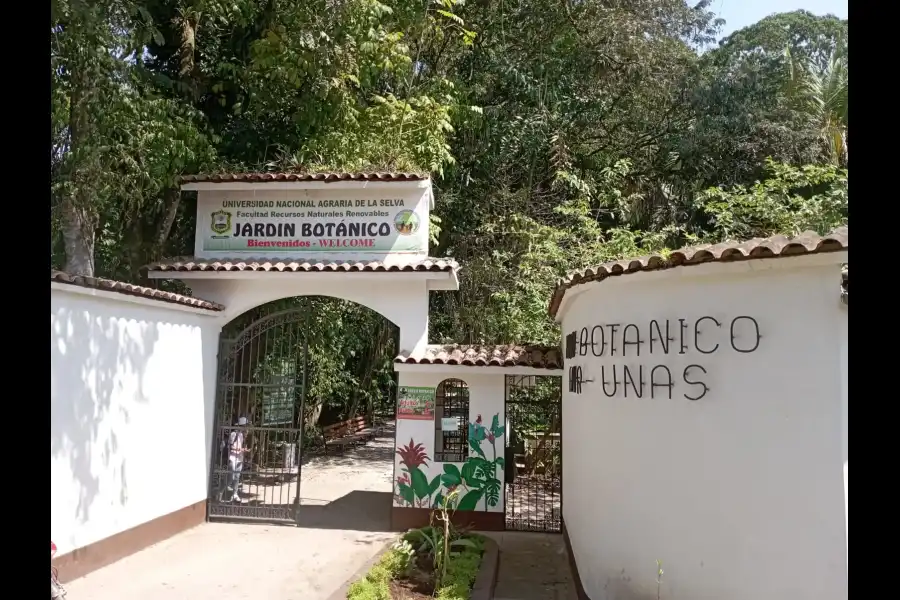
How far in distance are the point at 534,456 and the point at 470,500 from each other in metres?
4.01

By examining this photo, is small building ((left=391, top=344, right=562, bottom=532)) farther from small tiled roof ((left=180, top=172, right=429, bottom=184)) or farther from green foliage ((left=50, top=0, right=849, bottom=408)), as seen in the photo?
small tiled roof ((left=180, top=172, right=429, bottom=184))

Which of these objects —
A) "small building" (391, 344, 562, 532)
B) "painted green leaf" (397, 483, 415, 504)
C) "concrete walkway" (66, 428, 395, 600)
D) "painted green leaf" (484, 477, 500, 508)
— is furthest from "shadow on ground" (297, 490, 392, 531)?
"painted green leaf" (484, 477, 500, 508)

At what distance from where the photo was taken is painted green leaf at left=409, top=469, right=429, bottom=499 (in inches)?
357

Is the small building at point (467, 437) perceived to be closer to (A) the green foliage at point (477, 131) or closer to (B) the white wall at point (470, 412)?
(B) the white wall at point (470, 412)

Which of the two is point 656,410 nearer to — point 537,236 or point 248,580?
point 248,580

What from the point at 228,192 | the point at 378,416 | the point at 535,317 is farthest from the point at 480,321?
the point at 378,416

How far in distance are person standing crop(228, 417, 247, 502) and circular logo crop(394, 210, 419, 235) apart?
3.86 meters

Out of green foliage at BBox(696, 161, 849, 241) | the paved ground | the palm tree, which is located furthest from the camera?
the palm tree

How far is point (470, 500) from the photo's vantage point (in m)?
9.03

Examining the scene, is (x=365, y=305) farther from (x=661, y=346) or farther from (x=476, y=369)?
(x=661, y=346)

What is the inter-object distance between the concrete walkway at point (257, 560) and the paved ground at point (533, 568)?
1.68 meters

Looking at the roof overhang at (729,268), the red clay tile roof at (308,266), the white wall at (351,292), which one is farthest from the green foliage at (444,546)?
the red clay tile roof at (308,266)

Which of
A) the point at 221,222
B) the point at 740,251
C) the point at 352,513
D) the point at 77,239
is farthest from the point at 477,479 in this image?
the point at 77,239

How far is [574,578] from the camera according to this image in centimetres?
680
